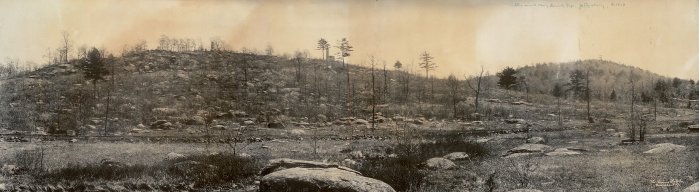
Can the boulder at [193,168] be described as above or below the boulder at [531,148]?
below

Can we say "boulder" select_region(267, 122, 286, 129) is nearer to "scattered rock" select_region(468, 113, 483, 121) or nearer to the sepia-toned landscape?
the sepia-toned landscape

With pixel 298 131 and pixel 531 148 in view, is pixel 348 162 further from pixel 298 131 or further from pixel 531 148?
pixel 298 131

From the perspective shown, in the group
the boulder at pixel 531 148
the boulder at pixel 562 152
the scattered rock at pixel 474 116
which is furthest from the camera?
the scattered rock at pixel 474 116

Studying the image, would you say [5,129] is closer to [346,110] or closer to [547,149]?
[346,110]

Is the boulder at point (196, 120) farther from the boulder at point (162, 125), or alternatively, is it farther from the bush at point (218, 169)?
the bush at point (218, 169)

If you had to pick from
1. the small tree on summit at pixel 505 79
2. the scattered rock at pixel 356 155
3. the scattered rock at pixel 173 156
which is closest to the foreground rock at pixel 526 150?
the scattered rock at pixel 356 155

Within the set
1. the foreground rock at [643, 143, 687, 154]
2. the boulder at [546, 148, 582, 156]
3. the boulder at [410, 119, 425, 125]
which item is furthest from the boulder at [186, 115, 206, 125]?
the foreground rock at [643, 143, 687, 154]

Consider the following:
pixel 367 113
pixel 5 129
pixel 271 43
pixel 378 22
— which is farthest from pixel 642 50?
pixel 5 129
